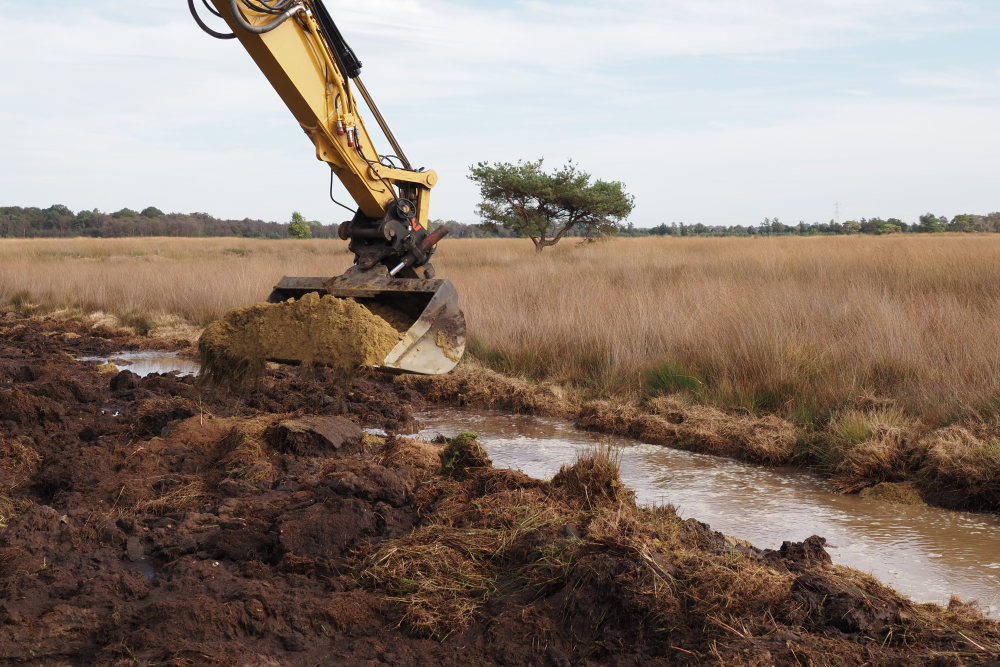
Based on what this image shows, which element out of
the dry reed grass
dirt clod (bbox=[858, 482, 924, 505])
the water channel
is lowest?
the water channel

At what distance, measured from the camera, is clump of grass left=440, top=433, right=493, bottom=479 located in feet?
16.8

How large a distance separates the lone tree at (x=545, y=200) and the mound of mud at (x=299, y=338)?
67.1 feet

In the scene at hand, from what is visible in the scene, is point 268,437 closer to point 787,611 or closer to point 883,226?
point 787,611

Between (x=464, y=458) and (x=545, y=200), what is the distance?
22.2 metres

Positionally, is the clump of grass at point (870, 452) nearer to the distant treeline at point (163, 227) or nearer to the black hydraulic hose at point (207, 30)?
the black hydraulic hose at point (207, 30)

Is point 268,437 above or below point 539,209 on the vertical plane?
below

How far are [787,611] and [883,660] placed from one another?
386 mm

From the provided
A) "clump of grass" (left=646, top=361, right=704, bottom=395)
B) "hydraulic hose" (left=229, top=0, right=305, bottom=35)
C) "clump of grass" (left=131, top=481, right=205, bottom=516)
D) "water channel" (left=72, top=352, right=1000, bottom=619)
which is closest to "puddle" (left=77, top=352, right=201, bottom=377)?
"water channel" (left=72, top=352, right=1000, bottom=619)

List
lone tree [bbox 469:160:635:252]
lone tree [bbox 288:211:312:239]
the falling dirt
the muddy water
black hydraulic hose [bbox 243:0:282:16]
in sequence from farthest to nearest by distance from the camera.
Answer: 1. lone tree [bbox 288:211:312:239]
2. lone tree [bbox 469:160:635:252]
3. the falling dirt
4. black hydraulic hose [bbox 243:0:282:16]
5. the muddy water

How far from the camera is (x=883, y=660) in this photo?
2834 mm

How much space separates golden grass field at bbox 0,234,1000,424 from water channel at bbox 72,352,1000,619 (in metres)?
1.12

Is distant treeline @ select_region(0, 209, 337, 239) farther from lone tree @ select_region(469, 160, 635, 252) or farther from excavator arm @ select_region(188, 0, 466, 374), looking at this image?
excavator arm @ select_region(188, 0, 466, 374)

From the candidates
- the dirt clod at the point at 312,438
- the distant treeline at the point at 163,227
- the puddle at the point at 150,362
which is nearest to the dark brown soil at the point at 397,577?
the dirt clod at the point at 312,438

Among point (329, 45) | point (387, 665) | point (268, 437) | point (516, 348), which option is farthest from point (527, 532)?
point (516, 348)
